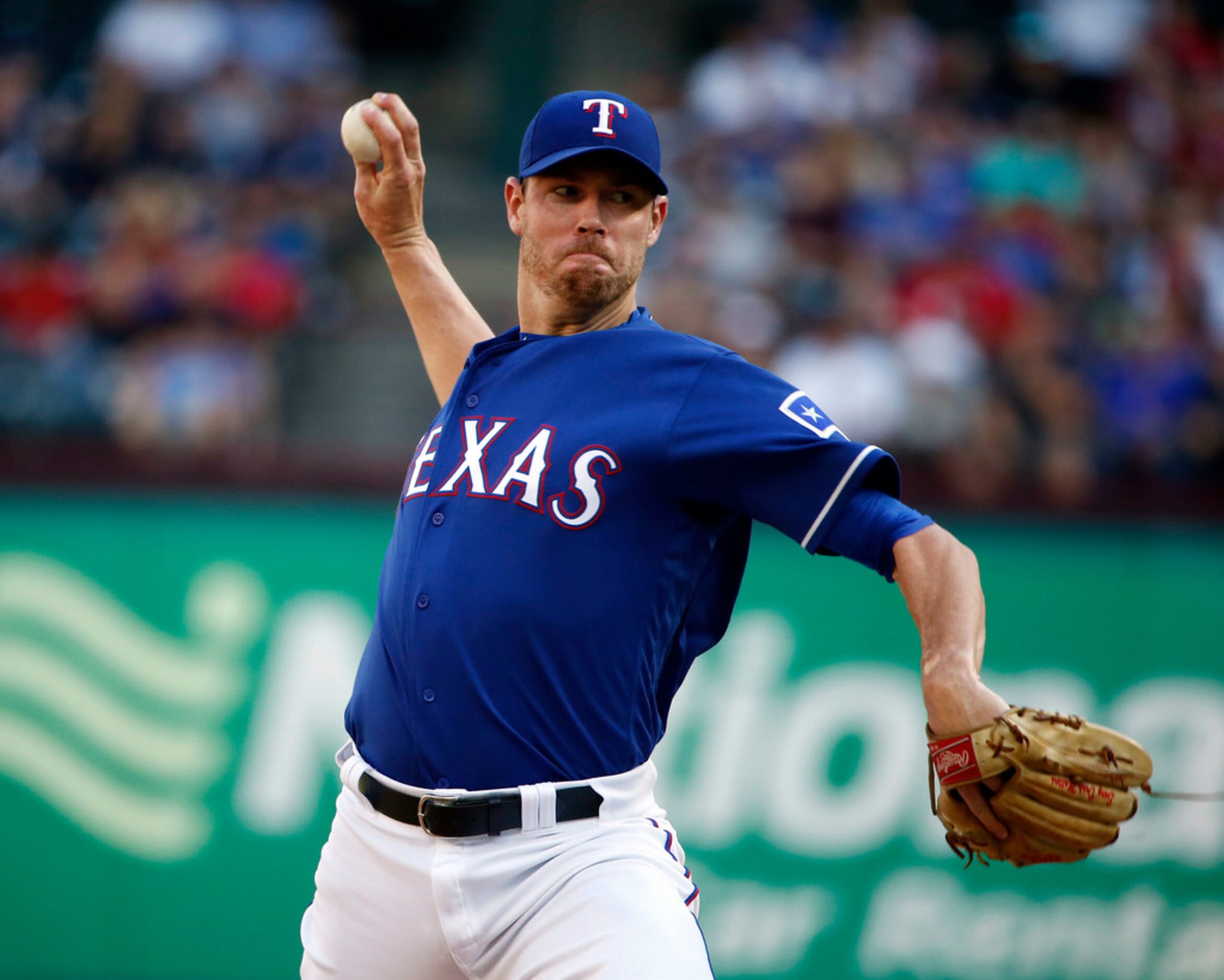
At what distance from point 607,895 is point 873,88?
7.73 metres

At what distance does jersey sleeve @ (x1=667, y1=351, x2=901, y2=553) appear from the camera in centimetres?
247

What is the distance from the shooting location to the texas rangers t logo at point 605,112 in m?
2.78

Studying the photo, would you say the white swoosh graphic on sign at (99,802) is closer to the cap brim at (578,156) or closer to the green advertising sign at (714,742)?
the green advertising sign at (714,742)

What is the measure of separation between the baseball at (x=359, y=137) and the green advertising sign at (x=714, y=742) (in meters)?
3.77

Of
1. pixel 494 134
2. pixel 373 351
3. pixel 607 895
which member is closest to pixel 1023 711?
pixel 607 895

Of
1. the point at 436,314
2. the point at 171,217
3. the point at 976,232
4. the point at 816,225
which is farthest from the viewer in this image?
the point at 171,217

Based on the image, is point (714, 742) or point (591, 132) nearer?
point (591, 132)

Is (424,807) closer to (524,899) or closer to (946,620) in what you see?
(524,899)

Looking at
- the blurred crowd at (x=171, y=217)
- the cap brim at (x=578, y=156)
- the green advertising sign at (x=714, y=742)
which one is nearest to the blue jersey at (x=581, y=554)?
the cap brim at (x=578, y=156)

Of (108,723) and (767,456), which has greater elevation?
(767,456)

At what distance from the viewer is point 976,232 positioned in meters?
8.30

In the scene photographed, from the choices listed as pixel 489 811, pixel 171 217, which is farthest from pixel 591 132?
pixel 171 217

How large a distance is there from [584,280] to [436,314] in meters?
0.72

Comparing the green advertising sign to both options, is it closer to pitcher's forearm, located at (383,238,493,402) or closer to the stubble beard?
pitcher's forearm, located at (383,238,493,402)
